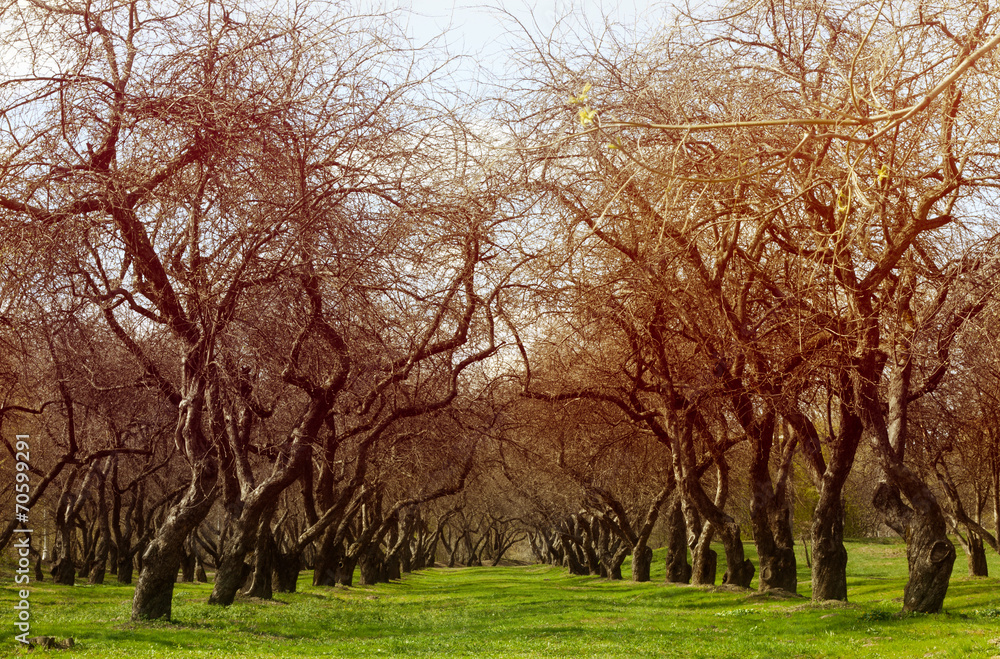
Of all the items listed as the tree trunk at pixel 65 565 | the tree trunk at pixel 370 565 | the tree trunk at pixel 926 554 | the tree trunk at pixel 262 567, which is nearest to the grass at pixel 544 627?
the tree trunk at pixel 926 554

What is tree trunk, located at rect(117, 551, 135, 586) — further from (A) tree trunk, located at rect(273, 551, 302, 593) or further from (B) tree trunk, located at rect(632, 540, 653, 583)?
(B) tree trunk, located at rect(632, 540, 653, 583)

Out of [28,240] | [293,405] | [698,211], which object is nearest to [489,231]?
[698,211]

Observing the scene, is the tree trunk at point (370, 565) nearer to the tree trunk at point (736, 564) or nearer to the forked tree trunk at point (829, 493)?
the tree trunk at point (736, 564)

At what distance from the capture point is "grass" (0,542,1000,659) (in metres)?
11.6

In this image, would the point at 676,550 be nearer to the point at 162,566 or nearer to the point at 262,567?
the point at 262,567

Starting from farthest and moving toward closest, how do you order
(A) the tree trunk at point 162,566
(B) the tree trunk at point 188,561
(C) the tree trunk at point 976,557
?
1. (B) the tree trunk at point 188,561
2. (C) the tree trunk at point 976,557
3. (A) the tree trunk at point 162,566

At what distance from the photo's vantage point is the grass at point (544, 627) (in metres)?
11.6

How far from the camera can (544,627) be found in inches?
658

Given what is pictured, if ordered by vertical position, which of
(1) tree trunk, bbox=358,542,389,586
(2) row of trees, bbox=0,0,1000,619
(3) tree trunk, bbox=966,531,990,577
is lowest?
(1) tree trunk, bbox=358,542,389,586

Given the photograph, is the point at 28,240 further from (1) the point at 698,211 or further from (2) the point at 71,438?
(2) the point at 71,438

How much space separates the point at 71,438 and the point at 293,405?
4.96m

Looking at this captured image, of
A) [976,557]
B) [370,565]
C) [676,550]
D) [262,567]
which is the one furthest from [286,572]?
[976,557]

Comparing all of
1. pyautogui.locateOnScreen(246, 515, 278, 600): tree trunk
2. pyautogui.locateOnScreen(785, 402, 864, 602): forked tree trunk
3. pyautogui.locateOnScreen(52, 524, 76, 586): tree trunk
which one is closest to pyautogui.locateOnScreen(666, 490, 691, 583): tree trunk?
pyautogui.locateOnScreen(785, 402, 864, 602): forked tree trunk

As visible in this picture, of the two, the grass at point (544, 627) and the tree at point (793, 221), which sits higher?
the tree at point (793, 221)
